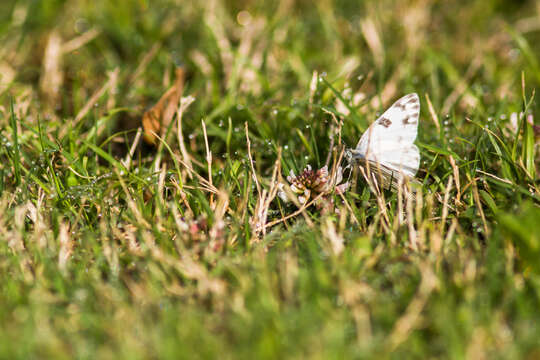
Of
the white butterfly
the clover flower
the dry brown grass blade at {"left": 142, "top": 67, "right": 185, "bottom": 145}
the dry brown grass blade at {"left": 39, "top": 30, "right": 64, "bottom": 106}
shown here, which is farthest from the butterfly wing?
the dry brown grass blade at {"left": 39, "top": 30, "right": 64, "bottom": 106}

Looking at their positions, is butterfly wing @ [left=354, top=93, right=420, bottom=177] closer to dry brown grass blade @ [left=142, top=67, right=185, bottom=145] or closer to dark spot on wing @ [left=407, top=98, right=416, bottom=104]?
dark spot on wing @ [left=407, top=98, right=416, bottom=104]

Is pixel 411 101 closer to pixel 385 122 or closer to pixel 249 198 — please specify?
pixel 385 122

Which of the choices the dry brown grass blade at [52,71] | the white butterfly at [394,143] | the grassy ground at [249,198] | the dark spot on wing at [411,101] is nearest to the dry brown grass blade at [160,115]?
the grassy ground at [249,198]

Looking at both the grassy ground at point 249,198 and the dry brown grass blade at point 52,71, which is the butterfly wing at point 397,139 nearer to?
the grassy ground at point 249,198

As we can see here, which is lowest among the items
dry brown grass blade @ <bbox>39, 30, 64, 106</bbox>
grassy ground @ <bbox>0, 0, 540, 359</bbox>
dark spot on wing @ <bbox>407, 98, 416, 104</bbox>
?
grassy ground @ <bbox>0, 0, 540, 359</bbox>

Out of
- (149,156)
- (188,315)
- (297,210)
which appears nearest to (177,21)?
(149,156)

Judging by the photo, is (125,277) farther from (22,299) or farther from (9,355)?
(9,355)
